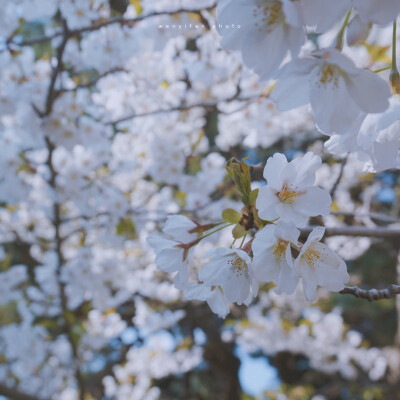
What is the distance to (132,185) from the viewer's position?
300cm

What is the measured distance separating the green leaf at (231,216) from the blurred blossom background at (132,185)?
0.36ft

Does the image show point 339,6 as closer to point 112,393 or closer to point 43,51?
point 43,51

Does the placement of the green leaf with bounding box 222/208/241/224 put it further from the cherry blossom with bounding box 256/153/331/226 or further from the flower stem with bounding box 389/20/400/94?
the flower stem with bounding box 389/20/400/94

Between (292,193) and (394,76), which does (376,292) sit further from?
(394,76)

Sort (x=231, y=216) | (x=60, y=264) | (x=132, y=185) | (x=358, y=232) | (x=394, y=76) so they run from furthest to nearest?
(x=132, y=185), (x=60, y=264), (x=358, y=232), (x=231, y=216), (x=394, y=76)

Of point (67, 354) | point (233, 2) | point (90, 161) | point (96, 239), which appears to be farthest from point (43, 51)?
point (67, 354)

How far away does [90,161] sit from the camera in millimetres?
2223

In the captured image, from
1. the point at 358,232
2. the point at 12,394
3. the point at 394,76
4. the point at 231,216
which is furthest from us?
the point at 12,394

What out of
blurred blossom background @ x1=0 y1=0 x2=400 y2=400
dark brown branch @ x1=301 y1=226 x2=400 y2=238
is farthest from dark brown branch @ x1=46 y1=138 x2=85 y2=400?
dark brown branch @ x1=301 y1=226 x2=400 y2=238

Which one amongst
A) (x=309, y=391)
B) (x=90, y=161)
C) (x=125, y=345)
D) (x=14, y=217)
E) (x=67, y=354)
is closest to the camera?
(x=90, y=161)

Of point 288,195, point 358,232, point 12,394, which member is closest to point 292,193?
point 288,195

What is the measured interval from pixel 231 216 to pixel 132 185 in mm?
2436

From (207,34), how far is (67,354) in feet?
9.89

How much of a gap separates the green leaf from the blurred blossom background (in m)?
0.11
